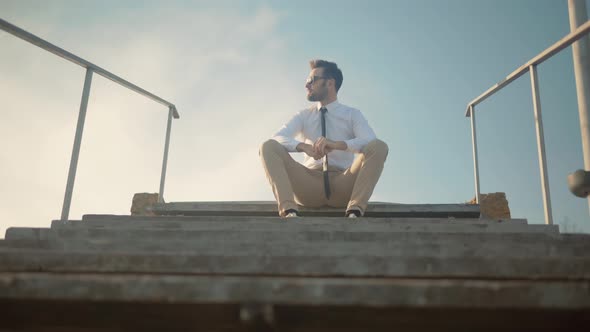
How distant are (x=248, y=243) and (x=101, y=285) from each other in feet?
1.96

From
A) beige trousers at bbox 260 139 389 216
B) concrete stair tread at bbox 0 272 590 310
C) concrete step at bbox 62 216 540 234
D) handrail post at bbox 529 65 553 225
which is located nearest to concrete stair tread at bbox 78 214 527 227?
concrete step at bbox 62 216 540 234

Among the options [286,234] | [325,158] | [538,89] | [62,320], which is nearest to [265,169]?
[325,158]

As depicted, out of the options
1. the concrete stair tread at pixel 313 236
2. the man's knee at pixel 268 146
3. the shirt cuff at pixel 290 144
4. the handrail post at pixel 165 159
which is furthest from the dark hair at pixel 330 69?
the concrete stair tread at pixel 313 236

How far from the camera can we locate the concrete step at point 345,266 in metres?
1.08

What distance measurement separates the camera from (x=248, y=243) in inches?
56.5

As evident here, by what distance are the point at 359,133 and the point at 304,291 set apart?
2.28 meters

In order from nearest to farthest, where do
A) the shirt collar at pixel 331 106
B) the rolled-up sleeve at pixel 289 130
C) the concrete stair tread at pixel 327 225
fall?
the concrete stair tread at pixel 327 225
the rolled-up sleeve at pixel 289 130
the shirt collar at pixel 331 106

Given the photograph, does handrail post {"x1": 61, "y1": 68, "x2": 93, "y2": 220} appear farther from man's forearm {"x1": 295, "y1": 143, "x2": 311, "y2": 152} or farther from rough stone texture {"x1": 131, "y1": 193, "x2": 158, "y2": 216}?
rough stone texture {"x1": 131, "y1": 193, "x2": 158, "y2": 216}

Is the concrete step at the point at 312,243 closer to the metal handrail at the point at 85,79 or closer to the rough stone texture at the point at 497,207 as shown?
the metal handrail at the point at 85,79

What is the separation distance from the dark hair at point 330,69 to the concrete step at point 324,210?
3.62ft

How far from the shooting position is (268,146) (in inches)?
107

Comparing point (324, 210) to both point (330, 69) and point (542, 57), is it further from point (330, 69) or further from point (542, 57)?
point (542, 57)

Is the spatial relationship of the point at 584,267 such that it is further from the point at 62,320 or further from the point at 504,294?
the point at 62,320

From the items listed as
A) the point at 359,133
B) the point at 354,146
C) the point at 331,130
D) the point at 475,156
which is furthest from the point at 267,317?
the point at 475,156
